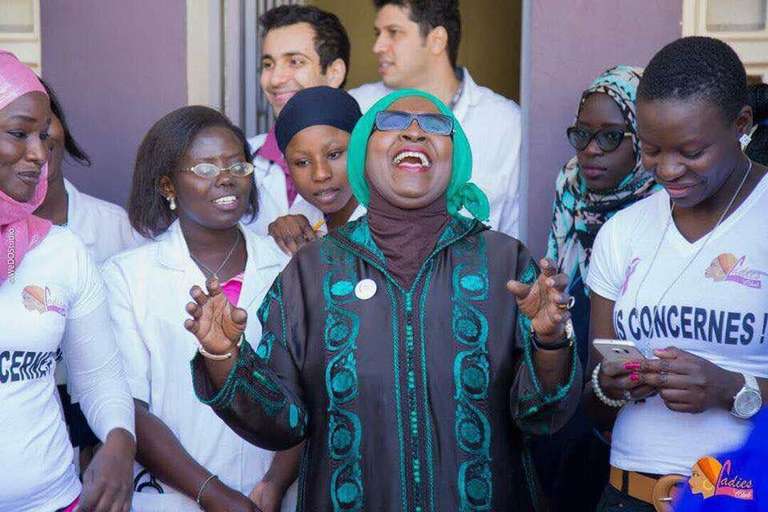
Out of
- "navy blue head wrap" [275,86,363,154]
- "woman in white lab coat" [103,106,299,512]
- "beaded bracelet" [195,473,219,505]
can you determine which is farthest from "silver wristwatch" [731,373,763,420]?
"navy blue head wrap" [275,86,363,154]

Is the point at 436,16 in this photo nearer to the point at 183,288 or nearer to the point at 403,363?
the point at 183,288

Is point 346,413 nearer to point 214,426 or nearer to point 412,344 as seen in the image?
point 412,344

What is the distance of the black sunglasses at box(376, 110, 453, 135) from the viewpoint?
343 cm

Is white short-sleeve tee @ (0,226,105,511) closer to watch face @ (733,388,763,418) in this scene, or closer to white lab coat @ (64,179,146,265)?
white lab coat @ (64,179,146,265)

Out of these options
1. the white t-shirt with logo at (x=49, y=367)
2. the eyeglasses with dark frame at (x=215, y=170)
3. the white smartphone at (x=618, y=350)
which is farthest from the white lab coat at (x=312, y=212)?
the white smartphone at (x=618, y=350)

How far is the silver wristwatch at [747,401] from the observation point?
3.09 m

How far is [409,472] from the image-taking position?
318 cm

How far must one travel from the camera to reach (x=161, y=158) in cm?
412

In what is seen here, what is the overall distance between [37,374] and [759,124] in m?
2.36

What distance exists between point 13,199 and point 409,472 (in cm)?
127

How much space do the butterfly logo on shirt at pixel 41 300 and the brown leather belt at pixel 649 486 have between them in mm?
1554

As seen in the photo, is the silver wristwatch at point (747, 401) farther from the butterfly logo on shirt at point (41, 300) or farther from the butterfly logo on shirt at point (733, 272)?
the butterfly logo on shirt at point (41, 300)

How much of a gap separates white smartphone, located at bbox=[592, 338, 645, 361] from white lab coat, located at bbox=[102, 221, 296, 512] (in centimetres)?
120

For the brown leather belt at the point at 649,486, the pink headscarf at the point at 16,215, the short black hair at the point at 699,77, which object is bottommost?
the brown leather belt at the point at 649,486
